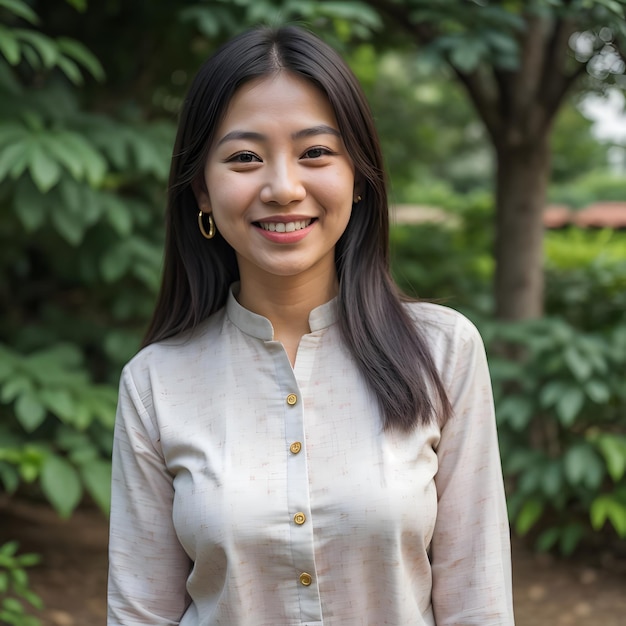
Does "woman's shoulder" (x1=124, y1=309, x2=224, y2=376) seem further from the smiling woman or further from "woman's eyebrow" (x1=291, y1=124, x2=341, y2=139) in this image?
"woman's eyebrow" (x1=291, y1=124, x2=341, y2=139)

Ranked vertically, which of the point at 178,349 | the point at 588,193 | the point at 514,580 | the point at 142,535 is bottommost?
the point at 514,580

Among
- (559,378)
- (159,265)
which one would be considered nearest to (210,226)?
(159,265)

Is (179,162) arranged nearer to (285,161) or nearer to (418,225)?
(285,161)

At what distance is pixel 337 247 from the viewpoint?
173cm

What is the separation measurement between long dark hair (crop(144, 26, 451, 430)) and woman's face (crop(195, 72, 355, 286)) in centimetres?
3

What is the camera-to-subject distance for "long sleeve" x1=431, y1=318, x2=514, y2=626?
1.54 m

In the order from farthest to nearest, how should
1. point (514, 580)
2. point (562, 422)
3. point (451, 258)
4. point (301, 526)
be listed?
point (451, 258) < point (514, 580) < point (562, 422) < point (301, 526)

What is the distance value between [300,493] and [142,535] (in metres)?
0.32

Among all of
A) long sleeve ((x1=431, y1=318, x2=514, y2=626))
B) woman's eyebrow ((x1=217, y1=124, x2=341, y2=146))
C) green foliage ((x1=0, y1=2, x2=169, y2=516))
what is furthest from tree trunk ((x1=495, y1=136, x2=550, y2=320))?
woman's eyebrow ((x1=217, y1=124, x2=341, y2=146))

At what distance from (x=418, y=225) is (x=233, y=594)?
10.4ft

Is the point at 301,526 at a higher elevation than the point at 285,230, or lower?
lower

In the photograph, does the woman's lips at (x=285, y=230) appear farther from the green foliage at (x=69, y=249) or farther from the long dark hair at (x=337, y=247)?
the green foliage at (x=69, y=249)

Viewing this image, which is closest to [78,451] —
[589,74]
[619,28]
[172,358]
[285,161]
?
[172,358]

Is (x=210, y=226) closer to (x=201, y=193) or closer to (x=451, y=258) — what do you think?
(x=201, y=193)
